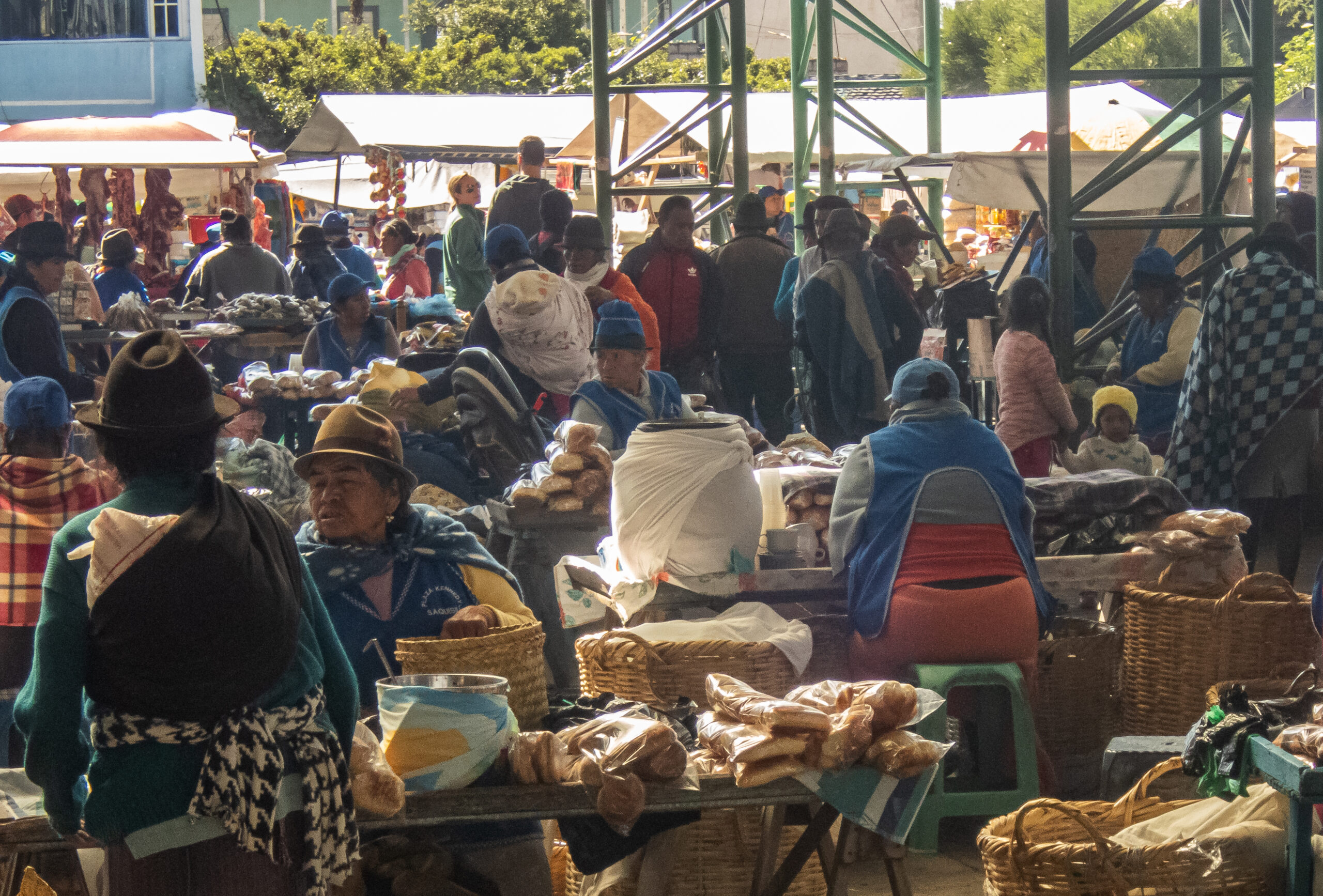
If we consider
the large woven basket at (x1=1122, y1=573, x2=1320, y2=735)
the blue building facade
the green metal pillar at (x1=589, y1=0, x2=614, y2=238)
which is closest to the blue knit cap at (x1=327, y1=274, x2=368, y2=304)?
the green metal pillar at (x1=589, y1=0, x2=614, y2=238)

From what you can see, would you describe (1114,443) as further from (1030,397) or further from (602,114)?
(602,114)

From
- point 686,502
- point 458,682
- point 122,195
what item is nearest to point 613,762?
point 458,682

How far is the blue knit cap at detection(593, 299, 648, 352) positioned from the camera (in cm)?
589

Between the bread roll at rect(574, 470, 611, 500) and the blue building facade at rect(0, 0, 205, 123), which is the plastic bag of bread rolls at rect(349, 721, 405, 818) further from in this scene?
the blue building facade at rect(0, 0, 205, 123)

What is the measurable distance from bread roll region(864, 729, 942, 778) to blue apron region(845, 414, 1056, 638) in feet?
5.16

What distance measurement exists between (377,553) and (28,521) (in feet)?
4.78

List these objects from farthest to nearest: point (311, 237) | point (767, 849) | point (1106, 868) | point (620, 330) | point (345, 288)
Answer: point (311, 237)
point (345, 288)
point (620, 330)
point (767, 849)
point (1106, 868)

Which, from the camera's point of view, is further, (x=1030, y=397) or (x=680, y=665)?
(x=1030, y=397)

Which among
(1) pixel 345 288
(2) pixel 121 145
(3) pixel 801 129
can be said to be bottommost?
(1) pixel 345 288

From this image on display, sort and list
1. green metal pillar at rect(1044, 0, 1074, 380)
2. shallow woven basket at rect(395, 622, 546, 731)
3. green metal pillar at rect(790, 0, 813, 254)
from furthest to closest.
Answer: green metal pillar at rect(790, 0, 813, 254) → green metal pillar at rect(1044, 0, 1074, 380) → shallow woven basket at rect(395, 622, 546, 731)

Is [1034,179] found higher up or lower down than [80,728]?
higher up

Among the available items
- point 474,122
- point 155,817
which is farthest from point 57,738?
point 474,122

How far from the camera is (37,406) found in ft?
15.5

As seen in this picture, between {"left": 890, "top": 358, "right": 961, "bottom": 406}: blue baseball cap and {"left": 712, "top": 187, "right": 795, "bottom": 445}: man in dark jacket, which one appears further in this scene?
{"left": 712, "top": 187, "right": 795, "bottom": 445}: man in dark jacket
